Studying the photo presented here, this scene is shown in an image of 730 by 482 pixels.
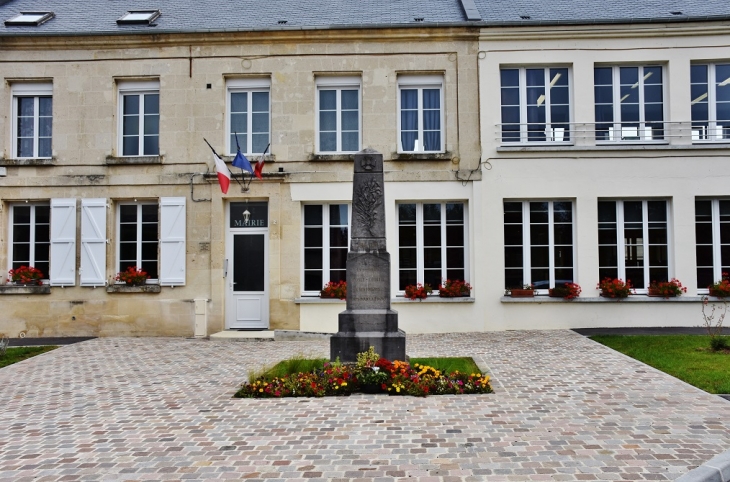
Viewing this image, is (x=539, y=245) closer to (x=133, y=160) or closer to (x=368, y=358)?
(x=368, y=358)

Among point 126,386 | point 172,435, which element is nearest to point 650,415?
point 172,435

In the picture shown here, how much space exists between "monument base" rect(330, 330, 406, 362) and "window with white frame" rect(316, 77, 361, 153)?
6.07 meters

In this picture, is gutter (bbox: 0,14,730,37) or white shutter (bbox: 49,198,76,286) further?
white shutter (bbox: 49,198,76,286)

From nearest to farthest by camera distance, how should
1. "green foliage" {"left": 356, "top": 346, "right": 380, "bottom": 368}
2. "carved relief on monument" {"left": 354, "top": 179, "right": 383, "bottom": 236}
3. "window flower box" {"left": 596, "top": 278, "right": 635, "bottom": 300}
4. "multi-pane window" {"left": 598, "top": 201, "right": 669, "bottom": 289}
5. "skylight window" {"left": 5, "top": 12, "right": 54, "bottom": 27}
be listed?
"green foliage" {"left": 356, "top": 346, "right": 380, "bottom": 368} → "carved relief on monument" {"left": 354, "top": 179, "right": 383, "bottom": 236} → "window flower box" {"left": 596, "top": 278, "right": 635, "bottom": 300} → "multi-pane window" {"left": 598, "top": 201, "right": 669, "bottom": 289} → "skylight window" {"left": 5, "top": 12, "right": 54, "bottom": 27}

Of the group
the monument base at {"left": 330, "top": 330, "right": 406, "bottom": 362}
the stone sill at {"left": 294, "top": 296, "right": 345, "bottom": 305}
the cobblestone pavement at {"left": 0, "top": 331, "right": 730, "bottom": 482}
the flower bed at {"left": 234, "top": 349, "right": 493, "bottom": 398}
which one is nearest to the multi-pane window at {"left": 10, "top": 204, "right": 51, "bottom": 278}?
the cobblestone pavement at {"left": 0, "top": 331, "right": 730, "bottom": 482}

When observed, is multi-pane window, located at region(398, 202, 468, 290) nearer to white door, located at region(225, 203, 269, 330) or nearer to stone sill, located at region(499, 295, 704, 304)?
stone sill, located at region(499, 295, 704, 304)

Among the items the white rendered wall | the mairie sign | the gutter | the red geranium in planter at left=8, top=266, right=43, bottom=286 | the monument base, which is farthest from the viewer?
the mairie sign

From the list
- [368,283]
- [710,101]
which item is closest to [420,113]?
[368,283]

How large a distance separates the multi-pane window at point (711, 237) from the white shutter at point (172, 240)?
11.5 metres

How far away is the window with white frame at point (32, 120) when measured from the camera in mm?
12742

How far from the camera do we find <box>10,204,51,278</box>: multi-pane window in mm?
12617

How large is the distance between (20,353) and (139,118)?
228 inches

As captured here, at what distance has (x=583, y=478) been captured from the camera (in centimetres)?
396

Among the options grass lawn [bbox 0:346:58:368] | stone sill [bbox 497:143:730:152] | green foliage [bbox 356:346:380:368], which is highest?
stone sill [bbox 497:143:730:152]
